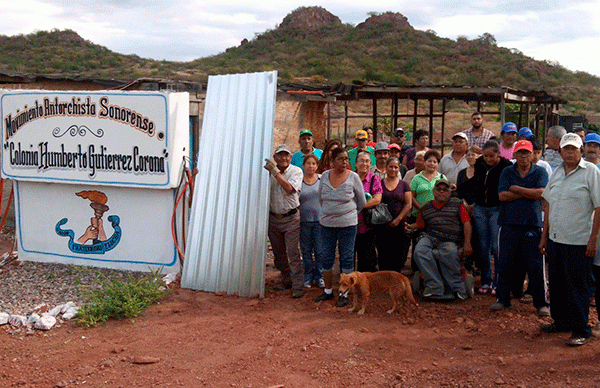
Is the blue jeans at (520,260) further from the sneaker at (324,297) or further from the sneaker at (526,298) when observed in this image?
the sneaker at (324,297)

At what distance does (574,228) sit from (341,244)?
229 centimetres

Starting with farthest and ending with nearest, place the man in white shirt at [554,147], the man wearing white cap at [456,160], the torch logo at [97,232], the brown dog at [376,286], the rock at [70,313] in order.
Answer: the torch logo at [97,232], the man in white shirt at [554,147], the man wearing white cap at [456,160], the rock at [70,313], the brown dog at [376,286]

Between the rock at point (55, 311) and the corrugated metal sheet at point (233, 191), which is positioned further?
the corrugated metal sheet at point (233, 191)

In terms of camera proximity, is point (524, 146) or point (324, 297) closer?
point (524, 146)

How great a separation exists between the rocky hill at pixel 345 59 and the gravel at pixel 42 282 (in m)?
23.0

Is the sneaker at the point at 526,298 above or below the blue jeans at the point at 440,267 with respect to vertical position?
below

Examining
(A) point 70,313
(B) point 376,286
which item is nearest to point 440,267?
(B) point 376,286

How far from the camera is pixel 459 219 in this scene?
6.43 metres

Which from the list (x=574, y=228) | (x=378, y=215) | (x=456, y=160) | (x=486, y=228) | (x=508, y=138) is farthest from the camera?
(x=508, y=138)

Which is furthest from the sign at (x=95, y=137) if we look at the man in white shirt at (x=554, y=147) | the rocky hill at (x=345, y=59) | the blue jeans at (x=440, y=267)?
the rocky hill at (x=345, y=59)

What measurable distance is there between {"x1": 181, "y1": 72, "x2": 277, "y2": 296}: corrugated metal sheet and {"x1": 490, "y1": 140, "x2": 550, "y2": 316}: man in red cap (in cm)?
242

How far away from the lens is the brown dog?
19.9 feet

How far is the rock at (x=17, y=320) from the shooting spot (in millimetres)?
6145

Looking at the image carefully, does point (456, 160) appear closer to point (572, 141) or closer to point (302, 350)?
point (572, 141)
